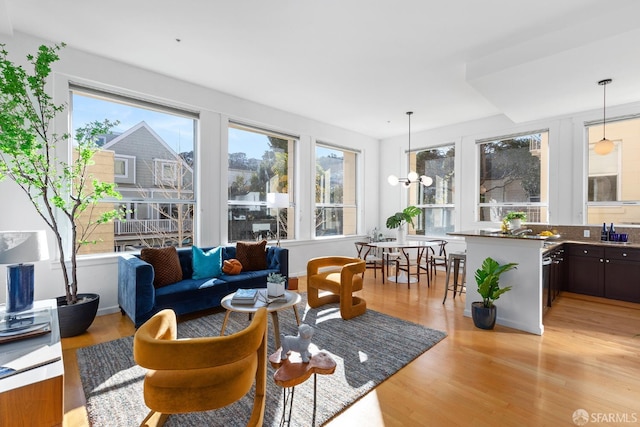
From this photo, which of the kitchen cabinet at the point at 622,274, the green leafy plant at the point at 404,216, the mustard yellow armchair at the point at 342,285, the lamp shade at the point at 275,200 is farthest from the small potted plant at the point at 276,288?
the kitchen cabinet at the point at 622,274

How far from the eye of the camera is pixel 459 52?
350 cm

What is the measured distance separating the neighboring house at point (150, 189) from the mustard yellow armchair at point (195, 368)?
2797mm

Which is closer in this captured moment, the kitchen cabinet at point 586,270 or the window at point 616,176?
the kitchen cabinet at point 586,270

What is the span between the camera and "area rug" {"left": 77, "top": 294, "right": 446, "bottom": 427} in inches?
76.9

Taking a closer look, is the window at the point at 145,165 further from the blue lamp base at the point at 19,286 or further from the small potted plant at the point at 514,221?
the small potted plant at the point at 514,221

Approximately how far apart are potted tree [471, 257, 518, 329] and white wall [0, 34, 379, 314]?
3.33 meters

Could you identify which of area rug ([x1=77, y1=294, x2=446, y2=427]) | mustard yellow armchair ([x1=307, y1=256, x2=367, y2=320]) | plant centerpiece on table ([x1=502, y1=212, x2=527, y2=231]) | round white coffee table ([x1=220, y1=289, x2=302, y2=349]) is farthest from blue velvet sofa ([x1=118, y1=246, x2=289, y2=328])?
plant centerpiece on table ([x1=502, y1=212, x2=527, y2=231])

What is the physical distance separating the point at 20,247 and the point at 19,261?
97mm

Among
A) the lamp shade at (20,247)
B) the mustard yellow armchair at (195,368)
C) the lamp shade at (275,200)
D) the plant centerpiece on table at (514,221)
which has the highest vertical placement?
the lamp shade at (275,200)

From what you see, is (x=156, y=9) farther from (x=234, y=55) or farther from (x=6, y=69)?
(x=6, y=69)

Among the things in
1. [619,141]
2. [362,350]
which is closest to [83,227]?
[362,350]

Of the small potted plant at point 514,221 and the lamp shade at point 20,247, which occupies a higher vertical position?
the small potted plant at point 514,221

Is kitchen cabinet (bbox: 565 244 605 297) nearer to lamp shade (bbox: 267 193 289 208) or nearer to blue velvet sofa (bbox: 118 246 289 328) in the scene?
blue velvet sofa (bbox: 118 246 289 328)

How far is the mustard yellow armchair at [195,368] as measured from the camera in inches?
57.6
